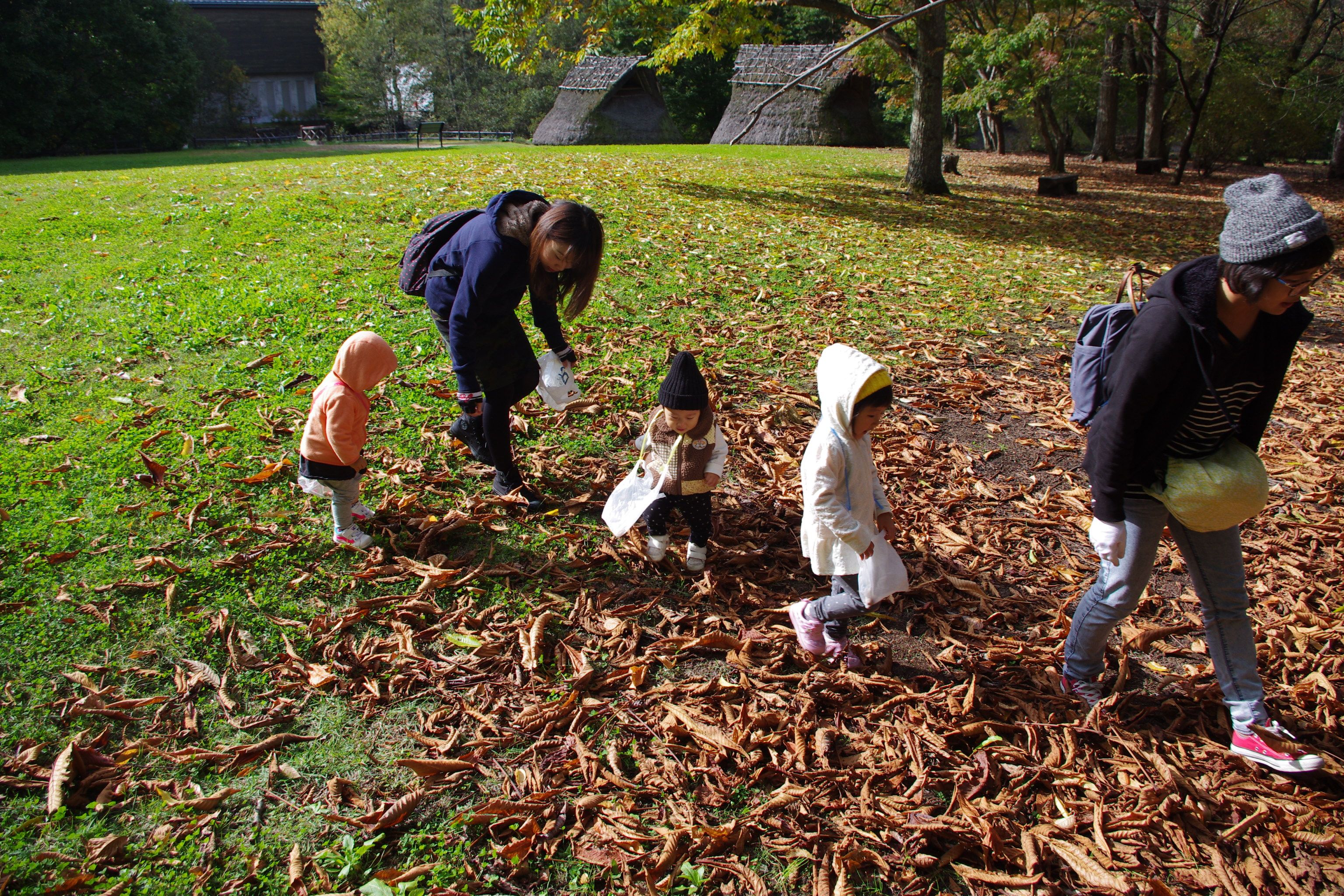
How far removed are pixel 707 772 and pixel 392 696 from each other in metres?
1.39

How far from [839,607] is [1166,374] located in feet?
4.95

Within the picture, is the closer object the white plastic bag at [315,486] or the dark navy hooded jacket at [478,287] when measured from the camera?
the dark navy hooded jacket at [478,287]

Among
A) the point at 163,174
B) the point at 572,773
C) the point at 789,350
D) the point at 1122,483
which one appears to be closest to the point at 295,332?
the point at 789,350

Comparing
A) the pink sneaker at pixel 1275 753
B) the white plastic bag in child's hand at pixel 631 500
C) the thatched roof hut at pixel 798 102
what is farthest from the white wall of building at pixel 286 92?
the pink sneaker at pixel 1275 753

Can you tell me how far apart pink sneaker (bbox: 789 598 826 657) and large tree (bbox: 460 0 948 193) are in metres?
12.6

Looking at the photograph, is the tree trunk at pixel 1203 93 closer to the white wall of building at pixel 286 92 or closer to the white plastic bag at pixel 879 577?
the white plastic bag at pixel 879 577

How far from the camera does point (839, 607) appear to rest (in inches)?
128

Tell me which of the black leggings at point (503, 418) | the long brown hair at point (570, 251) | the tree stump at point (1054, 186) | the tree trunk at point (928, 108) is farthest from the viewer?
the tree stump at point (1054, 186)

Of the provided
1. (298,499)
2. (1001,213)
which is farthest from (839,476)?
(1001,213)

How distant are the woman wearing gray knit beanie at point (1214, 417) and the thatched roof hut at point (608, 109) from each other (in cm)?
2841

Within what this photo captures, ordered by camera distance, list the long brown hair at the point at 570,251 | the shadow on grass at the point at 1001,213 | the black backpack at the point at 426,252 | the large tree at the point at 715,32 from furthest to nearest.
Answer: the large tree at the point at 715,32 < the shadow on grass at the point at 1001,213 < the black backpack at the point at 426,252 < the long brown hair at the point at 570,251

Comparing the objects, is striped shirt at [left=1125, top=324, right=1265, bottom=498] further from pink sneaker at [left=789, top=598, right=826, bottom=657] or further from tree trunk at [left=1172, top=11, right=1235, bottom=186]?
tree trunk at [left=1172, top=11, right=1235, bottom=186]

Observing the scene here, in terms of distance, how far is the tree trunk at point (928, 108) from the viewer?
1461 centimetres

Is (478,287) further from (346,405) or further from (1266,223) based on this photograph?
(1266,223)
